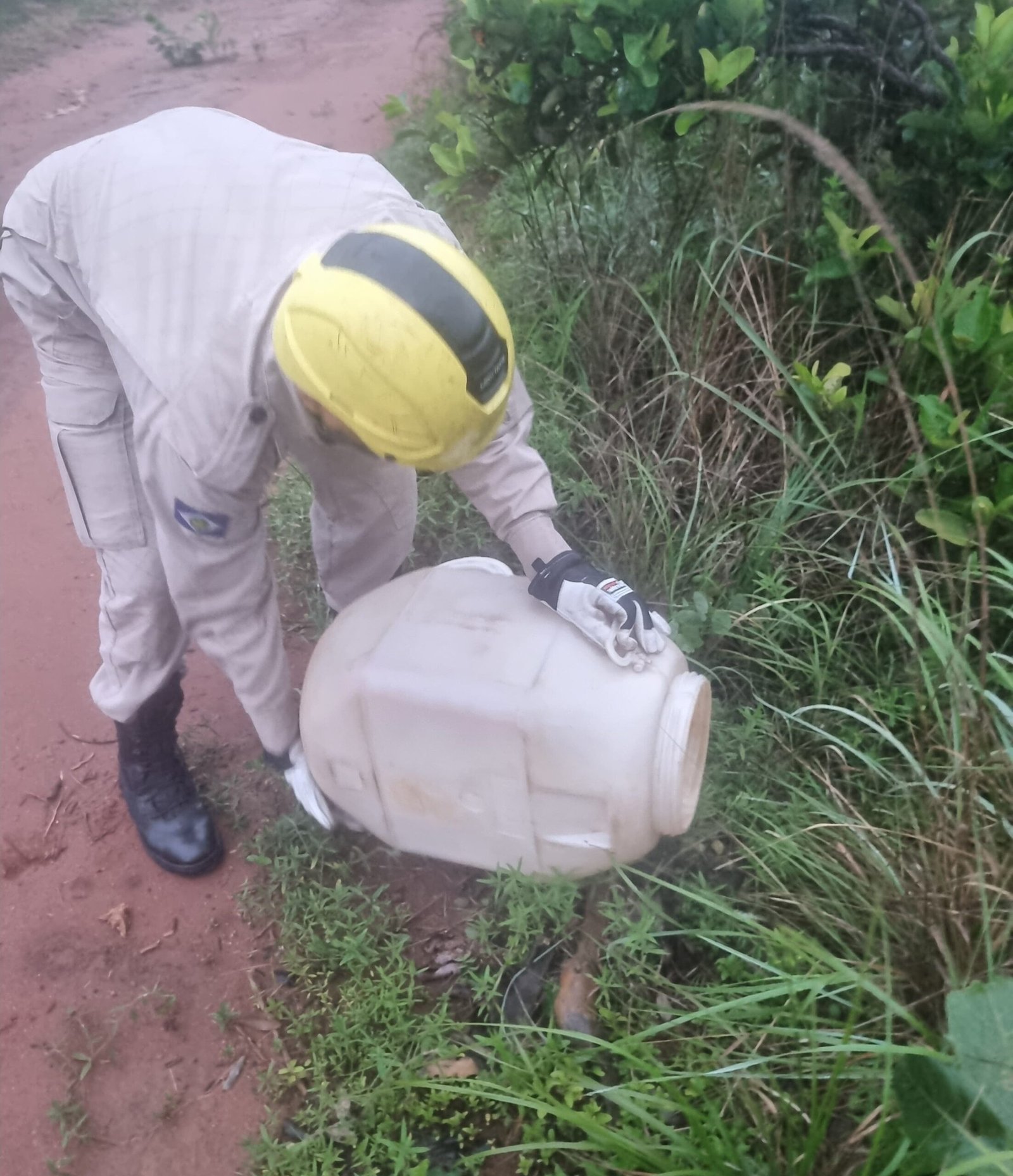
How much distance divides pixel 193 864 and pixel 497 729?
0.97m

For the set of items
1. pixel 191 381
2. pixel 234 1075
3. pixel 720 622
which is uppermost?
pixel 191 381

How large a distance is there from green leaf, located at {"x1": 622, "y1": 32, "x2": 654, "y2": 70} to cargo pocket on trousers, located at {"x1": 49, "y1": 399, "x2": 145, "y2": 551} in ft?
4.30

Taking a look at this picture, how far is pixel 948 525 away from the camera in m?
1.88

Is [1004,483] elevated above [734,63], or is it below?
below

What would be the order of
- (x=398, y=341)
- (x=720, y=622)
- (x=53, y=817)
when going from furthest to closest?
(x=53, y=817) < (x=720, y=622) < (x=398, y=341)

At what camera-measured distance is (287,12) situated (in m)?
6.73

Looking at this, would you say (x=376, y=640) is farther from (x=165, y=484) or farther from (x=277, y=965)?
(x=277, y=965)

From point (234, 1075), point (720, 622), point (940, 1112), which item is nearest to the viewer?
point (940, 1112)

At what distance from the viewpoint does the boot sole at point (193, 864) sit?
2.14 metres

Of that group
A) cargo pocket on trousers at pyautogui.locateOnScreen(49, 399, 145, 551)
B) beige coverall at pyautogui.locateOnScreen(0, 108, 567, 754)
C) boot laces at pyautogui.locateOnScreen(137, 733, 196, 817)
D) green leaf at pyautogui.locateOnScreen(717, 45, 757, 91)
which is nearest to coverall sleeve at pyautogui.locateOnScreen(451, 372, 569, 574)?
beige coverall at pyautogui.locateOnScreen(0, 108, 567, 754)

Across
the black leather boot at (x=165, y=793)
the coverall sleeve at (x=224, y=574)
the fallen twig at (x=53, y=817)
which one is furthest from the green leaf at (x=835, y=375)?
the fallen twig at (x=53, y=817)

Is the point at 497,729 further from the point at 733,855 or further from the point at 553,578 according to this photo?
the point at 733,855

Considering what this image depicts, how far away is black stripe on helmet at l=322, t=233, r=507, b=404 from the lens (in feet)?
3.98

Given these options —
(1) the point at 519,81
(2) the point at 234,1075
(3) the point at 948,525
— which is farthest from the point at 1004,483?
(2) the point at 234,1075
